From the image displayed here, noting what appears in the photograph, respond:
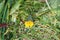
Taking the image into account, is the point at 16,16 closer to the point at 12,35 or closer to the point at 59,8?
the point at 12,35

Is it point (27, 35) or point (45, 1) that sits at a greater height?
point (45, 1)

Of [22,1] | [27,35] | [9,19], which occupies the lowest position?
[27,35]

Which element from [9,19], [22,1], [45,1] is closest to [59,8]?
[45,1]

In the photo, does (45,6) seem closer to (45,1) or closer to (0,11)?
(45,1)

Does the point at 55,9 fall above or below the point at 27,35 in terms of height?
above

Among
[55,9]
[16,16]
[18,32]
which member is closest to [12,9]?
[16,16]

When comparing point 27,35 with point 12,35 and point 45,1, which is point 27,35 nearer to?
point 12,35

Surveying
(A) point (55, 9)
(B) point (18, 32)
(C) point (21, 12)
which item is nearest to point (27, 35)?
(B) point (18, 32)

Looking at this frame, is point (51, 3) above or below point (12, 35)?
above
